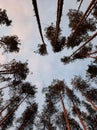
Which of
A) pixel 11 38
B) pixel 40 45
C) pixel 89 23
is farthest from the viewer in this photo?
pixel 40 45

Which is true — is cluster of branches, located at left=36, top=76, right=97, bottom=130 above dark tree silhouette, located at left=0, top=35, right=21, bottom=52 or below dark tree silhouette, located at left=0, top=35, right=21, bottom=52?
below

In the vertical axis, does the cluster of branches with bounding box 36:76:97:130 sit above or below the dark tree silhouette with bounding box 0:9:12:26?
below

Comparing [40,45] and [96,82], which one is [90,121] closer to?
[96,82]

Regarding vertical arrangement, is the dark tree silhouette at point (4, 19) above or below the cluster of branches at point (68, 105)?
above

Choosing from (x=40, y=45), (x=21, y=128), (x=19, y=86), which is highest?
(x=40, y=45)

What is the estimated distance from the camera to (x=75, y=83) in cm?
2481

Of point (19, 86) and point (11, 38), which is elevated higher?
point (11, 38)

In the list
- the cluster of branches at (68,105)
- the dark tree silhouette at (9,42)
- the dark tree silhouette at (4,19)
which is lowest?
the cluster of branches at (68,105)

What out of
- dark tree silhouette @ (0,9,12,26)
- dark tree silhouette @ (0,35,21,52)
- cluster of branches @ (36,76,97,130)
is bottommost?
cluster of branches @ (36,76,97,130)

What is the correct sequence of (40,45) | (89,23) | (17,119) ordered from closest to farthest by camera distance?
(89,23) < (40,45) < (17,119)

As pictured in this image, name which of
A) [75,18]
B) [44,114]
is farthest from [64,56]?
[44,114]

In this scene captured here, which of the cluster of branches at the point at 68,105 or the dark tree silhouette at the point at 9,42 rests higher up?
the dark tree silhouette at the point at 9,42

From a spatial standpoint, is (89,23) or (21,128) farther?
(21,128)

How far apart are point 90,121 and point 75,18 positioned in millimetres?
12062
